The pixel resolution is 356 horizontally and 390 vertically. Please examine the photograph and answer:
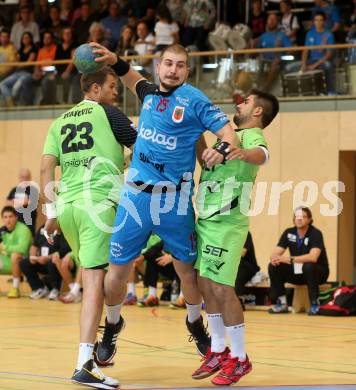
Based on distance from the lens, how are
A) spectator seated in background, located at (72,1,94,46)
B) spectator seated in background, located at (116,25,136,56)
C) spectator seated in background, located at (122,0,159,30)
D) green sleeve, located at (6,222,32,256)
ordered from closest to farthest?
green sleeve, located at (6,222,32,256)
spectator seated in background, located at (116,25,136,56)
spectator seated in background, located at (122,0,159,30)
spectator seated in background, located at (72,1,94,46)

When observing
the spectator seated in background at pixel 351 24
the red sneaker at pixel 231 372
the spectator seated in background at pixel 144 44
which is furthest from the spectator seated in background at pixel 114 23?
the red sneaker at pixel 231 372

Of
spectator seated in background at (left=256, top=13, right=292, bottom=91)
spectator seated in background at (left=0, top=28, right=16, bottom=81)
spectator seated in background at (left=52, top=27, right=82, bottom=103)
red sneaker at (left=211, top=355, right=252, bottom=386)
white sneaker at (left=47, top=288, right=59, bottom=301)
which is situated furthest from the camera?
spectator seated in background at (left=0, top=28, right=16, bottom=81)

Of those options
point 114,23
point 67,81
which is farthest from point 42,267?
point 114,23

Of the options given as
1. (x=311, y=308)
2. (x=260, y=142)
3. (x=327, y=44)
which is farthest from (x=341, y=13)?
(x=260, y=142)

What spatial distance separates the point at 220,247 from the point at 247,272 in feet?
22.7

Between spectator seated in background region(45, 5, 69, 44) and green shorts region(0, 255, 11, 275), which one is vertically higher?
spectator seated in background region(45, 5, 69, 44)

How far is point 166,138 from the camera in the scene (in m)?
6.66

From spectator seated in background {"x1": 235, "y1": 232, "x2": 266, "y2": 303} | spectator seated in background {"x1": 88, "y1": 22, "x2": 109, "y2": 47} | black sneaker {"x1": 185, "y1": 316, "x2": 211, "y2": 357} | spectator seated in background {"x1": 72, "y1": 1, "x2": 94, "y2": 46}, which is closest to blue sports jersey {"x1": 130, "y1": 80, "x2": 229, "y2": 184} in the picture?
black sneaker {"x1": 185, "y1": 316, "x2": 211, "y2": 357}

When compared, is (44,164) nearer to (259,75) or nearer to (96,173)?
(96,173)

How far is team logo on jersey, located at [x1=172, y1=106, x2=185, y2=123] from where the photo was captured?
6.64 m

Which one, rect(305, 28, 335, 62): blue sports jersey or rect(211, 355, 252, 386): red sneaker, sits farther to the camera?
rect(305, 28, 335, 62): blue sports jersey

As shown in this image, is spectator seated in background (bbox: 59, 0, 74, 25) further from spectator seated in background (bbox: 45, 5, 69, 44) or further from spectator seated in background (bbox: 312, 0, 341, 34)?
spectator seated in background (bbox: 312, 0, 341, 34)

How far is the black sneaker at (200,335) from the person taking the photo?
A: 23.8 feet

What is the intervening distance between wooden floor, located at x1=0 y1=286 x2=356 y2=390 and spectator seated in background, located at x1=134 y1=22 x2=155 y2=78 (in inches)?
173
